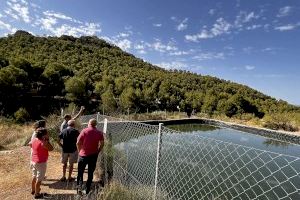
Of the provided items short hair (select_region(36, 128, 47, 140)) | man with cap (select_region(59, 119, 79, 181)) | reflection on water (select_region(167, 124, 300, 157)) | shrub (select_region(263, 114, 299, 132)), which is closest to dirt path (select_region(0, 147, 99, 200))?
man with cap (select_region(59, 119, 79, 181))

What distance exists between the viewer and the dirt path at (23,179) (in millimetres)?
6770

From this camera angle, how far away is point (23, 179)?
311 inches

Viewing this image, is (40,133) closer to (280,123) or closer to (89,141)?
(89,141)

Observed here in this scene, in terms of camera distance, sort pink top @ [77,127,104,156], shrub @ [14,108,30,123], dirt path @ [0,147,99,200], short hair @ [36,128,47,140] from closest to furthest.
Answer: short hair @ [36,128,47,140]
pink top @ [77,127,104,156]
dirt path @ [0,147,99,200]
shrub @ [14,108,30,123]

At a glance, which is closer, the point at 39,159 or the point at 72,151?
the point at 39,159

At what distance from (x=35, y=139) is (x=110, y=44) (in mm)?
86891

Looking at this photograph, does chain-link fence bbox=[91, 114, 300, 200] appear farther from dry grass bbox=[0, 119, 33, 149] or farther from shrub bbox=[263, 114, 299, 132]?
shrub bbox=[263, 114, 299, 132]

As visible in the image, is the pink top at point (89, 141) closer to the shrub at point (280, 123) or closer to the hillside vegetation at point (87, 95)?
the shrub at point (280, 123)

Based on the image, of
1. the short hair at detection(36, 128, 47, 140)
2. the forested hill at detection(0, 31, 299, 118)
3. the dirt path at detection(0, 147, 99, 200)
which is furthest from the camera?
the forested hill at detection(0, 31, 299, 118)

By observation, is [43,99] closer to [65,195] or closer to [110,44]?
[65,195]

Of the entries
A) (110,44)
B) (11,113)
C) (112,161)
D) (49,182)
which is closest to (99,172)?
(112,161)

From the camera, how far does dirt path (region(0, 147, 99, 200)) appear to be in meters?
6.77

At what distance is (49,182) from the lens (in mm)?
7660

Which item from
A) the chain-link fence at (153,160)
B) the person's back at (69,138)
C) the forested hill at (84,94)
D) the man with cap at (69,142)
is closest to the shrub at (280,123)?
the forested hill at (84,94)
